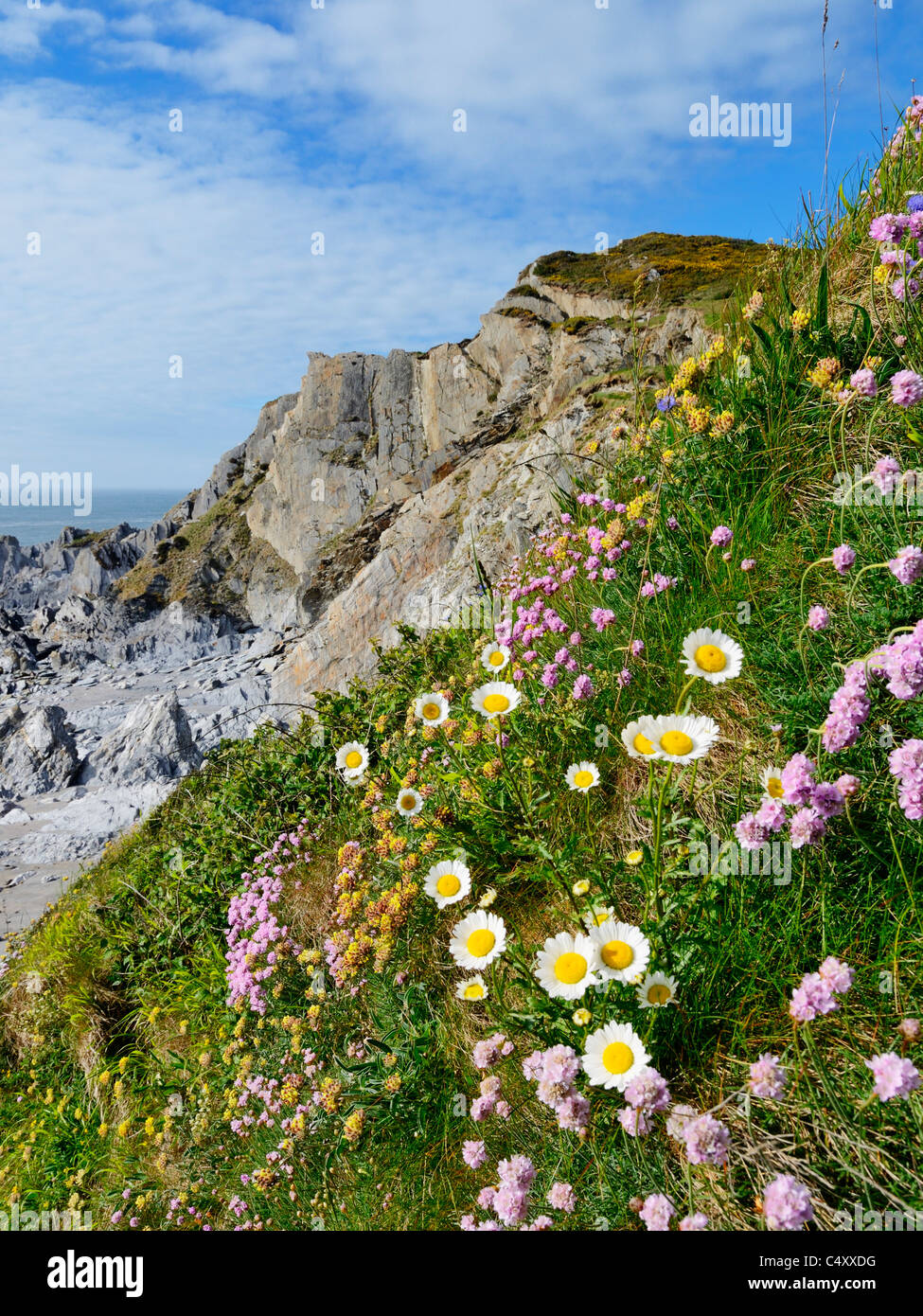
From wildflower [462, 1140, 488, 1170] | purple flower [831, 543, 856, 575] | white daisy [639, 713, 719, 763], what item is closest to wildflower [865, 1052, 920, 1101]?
white daisy [639, 713, 719, 763]

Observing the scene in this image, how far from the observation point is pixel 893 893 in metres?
1.81

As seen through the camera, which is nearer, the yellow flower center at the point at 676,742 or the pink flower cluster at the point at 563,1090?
the pink flower cluster at the point at 563,1090

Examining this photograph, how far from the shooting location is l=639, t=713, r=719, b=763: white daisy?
63.9 inches

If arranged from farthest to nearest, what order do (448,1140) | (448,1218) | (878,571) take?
(878,571) → (448,1140) → (448,1218)

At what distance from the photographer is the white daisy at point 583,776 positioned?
78.0 inches

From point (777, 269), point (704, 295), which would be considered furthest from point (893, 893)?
point (704, 295)

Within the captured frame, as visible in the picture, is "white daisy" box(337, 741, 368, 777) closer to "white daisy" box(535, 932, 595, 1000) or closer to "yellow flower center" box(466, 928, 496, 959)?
"yellow flower center" box(466, 928, 496, 959)

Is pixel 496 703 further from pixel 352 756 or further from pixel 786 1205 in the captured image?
pixel 786 1205

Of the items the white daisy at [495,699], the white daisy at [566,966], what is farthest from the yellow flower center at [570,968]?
the white daisy at [495,699]

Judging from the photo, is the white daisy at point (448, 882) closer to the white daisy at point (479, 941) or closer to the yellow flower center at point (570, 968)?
the white daisy at point (479, 941)

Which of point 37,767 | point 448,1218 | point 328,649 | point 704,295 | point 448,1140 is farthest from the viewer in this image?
point 37,767

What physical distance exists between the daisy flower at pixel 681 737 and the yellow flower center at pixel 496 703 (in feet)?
2.41
